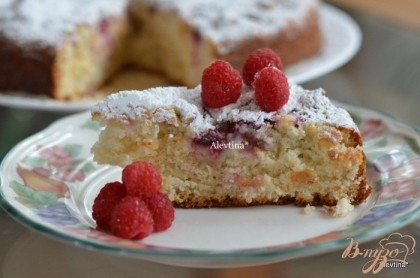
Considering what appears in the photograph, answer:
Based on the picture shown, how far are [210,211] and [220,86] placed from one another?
337 mm

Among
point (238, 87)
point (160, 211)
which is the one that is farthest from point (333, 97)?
point (160, 211)

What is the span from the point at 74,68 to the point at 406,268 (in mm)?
1907

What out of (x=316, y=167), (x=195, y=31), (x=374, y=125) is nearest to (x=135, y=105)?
(x=316, y=167)

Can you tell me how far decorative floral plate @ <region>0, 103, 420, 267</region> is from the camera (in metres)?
1.73

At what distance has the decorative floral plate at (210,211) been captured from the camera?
5.67ft

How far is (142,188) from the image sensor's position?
1892 mm

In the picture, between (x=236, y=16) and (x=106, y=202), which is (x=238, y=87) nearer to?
(x=106, y=202)

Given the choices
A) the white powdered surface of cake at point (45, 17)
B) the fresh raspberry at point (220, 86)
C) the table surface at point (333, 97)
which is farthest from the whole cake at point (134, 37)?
the fresh raspberry at point (220, 86)

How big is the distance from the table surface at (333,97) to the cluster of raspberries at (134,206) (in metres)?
0.12

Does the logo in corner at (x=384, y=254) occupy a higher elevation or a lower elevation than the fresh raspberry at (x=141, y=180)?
lower

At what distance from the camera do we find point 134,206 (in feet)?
6.07

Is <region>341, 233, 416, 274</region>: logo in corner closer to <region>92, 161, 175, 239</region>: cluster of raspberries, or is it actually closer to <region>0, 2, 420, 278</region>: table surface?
<region>0, 2, 420, 278</region>: table surface

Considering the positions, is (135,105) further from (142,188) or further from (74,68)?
(74,68)

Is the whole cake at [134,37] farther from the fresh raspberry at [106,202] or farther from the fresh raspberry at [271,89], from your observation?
the fresh raspberry at [106,202]
